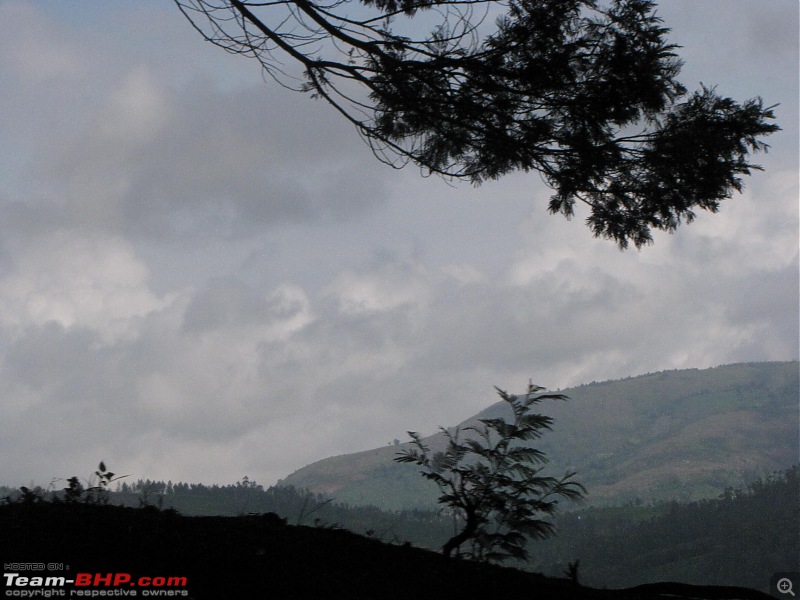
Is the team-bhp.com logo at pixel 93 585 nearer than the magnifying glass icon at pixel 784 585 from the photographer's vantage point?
Yes

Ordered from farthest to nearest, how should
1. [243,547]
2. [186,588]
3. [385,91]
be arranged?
[385,91] → [243,547] → [186,588]

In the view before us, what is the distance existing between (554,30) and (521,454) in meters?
4.58

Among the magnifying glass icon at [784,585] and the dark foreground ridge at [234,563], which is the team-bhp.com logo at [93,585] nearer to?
the dark foreground ridge at [234,563]

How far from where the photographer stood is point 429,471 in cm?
711

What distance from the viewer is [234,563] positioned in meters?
5.18

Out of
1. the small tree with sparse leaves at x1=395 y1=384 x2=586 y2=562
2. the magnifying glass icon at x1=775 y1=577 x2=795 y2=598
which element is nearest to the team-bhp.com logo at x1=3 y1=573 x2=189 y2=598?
the small tree with sparse leaves at x1=395 y1=384 x2=586 y2=562

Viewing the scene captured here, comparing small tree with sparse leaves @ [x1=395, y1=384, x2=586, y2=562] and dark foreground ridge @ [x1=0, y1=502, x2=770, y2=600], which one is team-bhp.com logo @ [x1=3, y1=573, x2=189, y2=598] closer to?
dark foreground ridge @ [x1=0, y1=502, x2=770, y2=600]

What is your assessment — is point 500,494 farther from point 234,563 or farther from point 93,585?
point 93,585

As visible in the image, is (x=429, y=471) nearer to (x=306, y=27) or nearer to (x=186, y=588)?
(x=186, y=588)

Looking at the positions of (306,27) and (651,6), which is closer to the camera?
(306,27)

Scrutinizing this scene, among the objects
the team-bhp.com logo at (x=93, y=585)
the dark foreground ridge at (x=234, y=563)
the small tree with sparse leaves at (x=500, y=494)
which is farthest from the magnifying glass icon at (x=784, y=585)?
the team-bhp.com logo at (x=93, y=585)

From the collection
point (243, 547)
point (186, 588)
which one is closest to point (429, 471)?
point (243, 547)

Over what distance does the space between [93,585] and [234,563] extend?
86 centimetres

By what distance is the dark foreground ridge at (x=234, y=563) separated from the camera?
487 centimetres
